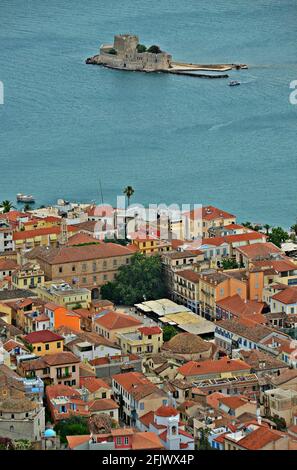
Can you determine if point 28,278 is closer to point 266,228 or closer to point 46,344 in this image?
point 46,344

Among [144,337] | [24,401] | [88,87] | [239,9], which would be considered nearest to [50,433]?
[24,401]

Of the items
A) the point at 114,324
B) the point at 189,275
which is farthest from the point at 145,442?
the point at 189,275

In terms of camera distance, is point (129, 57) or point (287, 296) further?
point (129, 57)

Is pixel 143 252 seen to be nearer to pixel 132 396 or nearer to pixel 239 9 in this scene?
pixel 132 396

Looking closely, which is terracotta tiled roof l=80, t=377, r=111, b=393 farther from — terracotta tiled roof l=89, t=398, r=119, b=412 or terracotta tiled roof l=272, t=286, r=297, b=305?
terracotta tiled roof l=272, t=286, r=297, b=305

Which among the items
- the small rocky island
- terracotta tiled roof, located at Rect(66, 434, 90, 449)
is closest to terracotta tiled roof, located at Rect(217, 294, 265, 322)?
terracotta tiled roof, located at Rect(66, 434, 90, 449)

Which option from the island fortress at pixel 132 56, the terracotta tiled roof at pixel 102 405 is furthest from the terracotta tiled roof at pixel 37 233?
the island fortress at pixel 132 56
